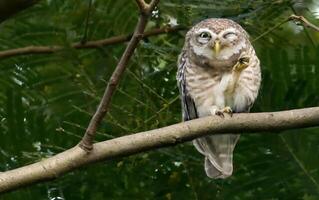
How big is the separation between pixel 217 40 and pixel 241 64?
0.25 meters

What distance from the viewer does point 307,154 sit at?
3660 millimetres

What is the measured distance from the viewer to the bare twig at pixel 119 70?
8.05 ft

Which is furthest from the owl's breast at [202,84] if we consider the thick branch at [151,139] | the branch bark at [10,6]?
the thick branch at [151,139]

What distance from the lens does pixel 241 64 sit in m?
3.84

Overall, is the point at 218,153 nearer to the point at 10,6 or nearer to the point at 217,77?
the point at 217,77

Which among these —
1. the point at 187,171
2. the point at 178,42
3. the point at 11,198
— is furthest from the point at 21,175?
the point at 178,42

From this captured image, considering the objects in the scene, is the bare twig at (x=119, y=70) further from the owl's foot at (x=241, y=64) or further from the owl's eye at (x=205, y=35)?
the owl's eye at (x=205, y=35)

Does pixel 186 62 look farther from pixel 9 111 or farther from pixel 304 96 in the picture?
pixel 9 111

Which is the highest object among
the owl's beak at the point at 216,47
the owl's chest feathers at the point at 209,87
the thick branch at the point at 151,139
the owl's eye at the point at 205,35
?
the thick branch at the point at 151,139

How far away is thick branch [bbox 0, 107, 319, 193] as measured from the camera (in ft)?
8.68

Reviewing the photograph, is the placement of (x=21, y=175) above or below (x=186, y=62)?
above

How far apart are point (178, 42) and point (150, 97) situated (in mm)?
597

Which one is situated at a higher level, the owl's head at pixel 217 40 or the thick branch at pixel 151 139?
the thick branch at pixel 151 139

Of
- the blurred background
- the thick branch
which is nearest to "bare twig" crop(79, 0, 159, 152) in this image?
the thick branch
